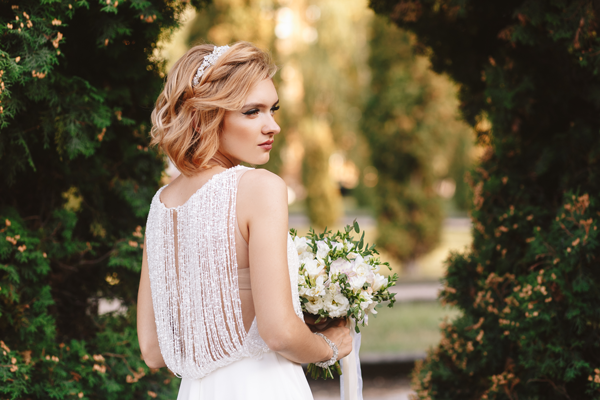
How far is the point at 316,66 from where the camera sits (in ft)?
46.9

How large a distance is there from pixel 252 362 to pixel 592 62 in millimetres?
2390

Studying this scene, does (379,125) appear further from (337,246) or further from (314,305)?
(314,305)

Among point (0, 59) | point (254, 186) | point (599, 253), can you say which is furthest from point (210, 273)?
point (599, 253)

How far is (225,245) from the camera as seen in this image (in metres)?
1.70

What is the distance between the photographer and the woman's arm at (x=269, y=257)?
5.23 feet

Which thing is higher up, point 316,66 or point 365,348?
point 316,66

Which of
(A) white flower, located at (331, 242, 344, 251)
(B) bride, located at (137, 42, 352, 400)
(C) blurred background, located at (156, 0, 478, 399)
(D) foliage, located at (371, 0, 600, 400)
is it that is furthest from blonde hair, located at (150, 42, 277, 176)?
(C) blurred background, located at (156, 0, 478, 399)

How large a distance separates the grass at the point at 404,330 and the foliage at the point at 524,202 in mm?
3102

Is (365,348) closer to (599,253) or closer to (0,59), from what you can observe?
(599,253)

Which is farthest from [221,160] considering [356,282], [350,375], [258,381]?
[350,375]

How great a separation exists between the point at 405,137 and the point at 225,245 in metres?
10.4

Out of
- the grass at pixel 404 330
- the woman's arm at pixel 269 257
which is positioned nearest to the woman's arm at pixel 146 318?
A: the woman's arm at pixel 269 257

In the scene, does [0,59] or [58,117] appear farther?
[58,117]

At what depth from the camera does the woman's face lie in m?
1.81
